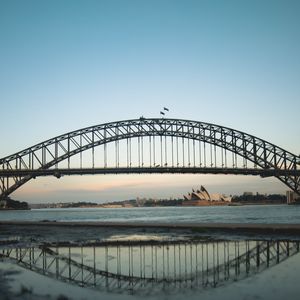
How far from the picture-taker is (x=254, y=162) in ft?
259

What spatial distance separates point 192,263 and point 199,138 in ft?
219

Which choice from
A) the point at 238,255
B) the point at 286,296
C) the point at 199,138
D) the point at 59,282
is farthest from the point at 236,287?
the point at 199,138

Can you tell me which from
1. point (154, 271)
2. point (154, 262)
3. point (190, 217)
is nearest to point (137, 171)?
point (190, 217)

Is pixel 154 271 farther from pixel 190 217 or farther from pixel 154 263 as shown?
pixel 190 217

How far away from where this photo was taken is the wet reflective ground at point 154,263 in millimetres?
9281

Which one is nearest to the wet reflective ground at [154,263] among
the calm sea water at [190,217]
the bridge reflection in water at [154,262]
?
the bridge reflection in water at [154,262]

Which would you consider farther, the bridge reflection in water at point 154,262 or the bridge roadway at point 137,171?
the bridge roadway at point 137,171

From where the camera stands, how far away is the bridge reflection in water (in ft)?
31.8

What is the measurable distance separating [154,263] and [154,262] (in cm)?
20

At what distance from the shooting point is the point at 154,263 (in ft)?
40.7

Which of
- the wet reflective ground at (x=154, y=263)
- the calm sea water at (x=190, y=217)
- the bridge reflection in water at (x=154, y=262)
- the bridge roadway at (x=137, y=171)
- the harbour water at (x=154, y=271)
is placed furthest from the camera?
the bridge roadway at (x=137, y=171)

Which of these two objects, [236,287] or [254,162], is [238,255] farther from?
[254,162]

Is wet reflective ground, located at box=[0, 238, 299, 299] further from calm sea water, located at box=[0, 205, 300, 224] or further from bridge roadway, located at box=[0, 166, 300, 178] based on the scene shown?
bridge roadway, located at box=[0, 166, 300, 178]

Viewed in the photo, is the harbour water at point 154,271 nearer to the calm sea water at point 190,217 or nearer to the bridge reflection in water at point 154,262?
the bridge reflection in water at point 154,262
